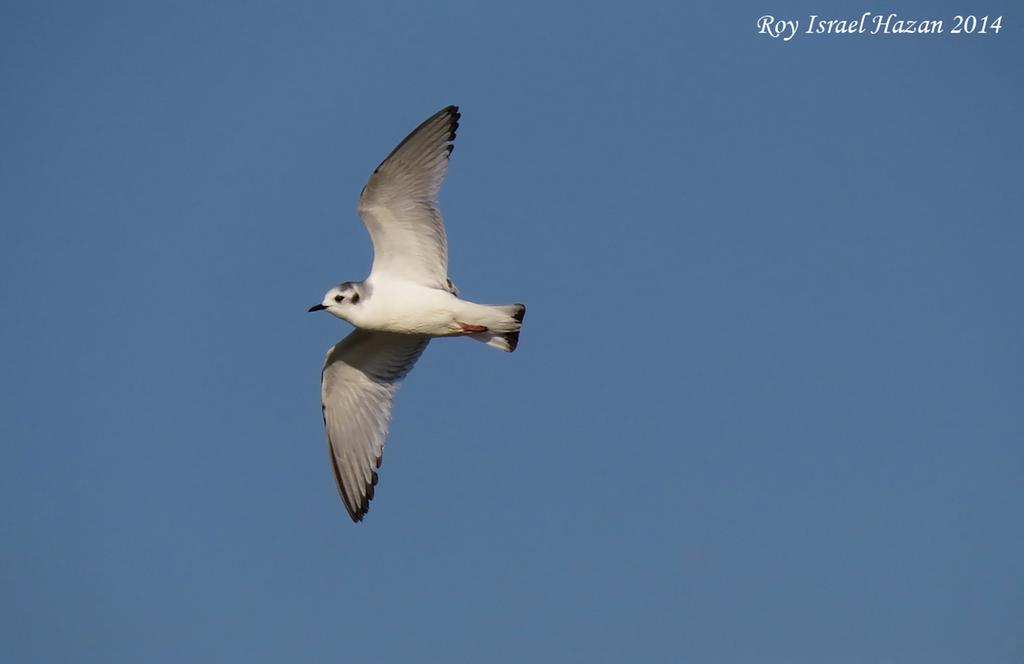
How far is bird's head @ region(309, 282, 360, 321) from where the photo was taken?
1266cm

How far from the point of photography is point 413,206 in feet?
41.9

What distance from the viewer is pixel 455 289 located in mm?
13094

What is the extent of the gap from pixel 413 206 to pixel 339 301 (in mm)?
1050

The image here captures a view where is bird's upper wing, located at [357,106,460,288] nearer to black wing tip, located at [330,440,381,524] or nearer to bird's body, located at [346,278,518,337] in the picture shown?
bird's body, located at [346,278,518,337]

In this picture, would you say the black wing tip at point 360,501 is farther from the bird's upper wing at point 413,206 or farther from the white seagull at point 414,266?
the bird's upper wing at point 413,206

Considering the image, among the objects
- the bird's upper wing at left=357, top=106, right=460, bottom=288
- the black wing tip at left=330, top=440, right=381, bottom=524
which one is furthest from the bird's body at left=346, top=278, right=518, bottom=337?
the black wing tip at left=330, top=440, right=381, bottom=524

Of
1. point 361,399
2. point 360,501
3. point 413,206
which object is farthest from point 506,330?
point 360,501

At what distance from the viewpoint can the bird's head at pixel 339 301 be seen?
41.5 ft

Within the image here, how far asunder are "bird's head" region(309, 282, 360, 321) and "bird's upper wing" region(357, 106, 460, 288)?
1.34 feet

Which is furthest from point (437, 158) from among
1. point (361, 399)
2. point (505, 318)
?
point (361, 399)

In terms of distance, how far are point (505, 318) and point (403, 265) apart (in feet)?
3.35

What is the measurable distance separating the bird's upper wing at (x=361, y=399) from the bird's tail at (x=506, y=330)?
1.02 m

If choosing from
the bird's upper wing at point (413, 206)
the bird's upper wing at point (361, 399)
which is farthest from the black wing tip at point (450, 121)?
the bird's upper wing at point (361, 399)

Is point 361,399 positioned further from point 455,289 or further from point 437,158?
point 437,158
